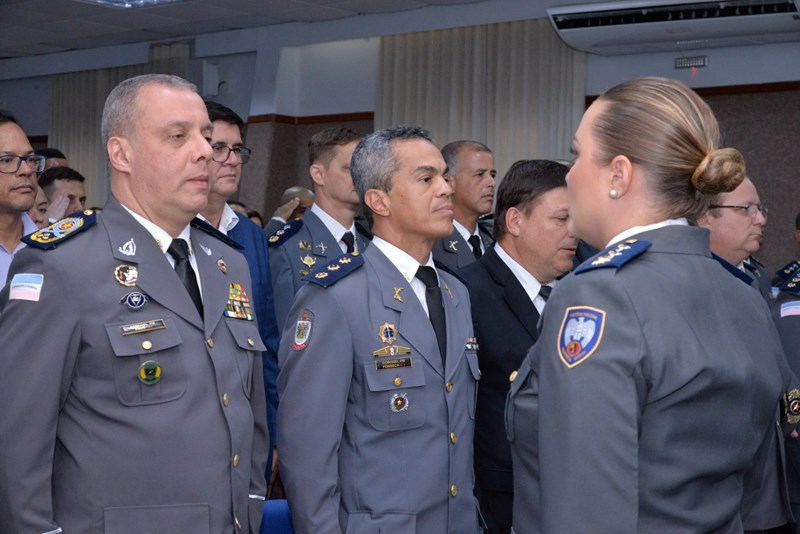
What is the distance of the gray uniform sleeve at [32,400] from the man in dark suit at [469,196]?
274 centimetres

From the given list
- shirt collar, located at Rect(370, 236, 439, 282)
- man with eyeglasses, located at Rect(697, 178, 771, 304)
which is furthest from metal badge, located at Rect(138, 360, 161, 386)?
man with eyeglasses, located at Rect(697, 178, 771, 304)

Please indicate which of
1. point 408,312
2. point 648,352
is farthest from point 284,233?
point 648,352

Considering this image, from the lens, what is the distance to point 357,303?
239 cm

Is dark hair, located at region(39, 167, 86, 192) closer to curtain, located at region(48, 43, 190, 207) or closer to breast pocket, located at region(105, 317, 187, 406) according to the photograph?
breast pocket, located at region(105, 317, 187, 406)

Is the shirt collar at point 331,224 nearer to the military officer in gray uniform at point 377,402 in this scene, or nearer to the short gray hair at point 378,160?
the short gray hair at point 378,160

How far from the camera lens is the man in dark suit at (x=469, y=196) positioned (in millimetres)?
4582

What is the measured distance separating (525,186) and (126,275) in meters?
1.51

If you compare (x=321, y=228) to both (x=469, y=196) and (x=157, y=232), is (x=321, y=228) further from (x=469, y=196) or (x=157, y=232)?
(x=157, y=232)

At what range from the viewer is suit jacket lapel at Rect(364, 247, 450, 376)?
7.93ft

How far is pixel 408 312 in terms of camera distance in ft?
8.06

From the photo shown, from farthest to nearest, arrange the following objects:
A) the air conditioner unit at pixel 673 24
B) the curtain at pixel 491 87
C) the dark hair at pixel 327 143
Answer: the curtain at pixel 491 87 < the air conditioner unit at pixel 673 24 < the dark hair at pixel 327 143

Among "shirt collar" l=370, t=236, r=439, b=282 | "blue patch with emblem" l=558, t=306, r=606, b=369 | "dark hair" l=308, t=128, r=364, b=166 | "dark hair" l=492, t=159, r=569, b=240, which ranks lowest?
"blue patch with emblem" l=558, t=306, r=606, b=369

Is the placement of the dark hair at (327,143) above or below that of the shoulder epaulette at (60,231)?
above

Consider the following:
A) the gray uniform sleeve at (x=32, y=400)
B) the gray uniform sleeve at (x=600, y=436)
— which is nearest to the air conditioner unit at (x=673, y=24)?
the gray uniform sleeve at (x=600, y=436)
